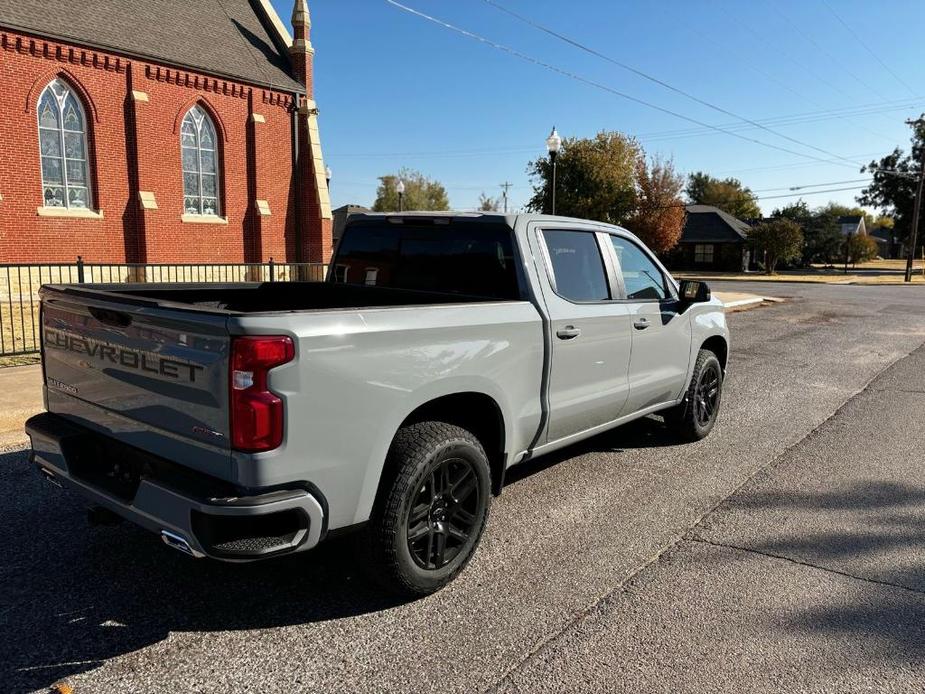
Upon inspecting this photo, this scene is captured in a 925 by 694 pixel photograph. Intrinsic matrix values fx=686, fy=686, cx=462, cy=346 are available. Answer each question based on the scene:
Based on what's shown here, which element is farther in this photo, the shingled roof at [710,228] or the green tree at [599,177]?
the shingled roof at [710,228]

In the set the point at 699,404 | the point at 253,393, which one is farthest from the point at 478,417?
the point at 699,404

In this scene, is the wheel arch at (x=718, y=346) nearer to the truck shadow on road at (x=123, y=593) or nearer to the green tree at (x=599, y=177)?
the truck shadow on road at (x=123, y=593)

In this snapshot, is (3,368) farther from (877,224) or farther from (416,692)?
(877,224)

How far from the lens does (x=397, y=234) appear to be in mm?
4789

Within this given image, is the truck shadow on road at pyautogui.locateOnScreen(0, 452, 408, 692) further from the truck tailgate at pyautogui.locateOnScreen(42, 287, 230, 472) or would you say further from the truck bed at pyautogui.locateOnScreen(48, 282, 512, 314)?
the truck bed at pyautogui.locateOnScreen(48, 282, 512, 314)

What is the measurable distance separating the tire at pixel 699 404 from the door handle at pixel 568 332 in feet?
6.83

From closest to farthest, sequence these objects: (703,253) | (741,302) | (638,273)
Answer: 1. (638,273)
2. (741,302)
3. (703,253)

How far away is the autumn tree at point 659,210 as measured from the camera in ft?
154

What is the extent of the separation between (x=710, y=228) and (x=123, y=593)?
204 feet

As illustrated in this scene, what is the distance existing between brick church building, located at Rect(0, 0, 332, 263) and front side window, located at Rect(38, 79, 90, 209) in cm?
3

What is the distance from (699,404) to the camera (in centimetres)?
612

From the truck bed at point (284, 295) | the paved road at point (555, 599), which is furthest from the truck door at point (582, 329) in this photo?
the paved road at point (555, 599)

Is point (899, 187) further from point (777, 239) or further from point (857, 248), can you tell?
point (777, 239)

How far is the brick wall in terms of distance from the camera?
17.8 m
